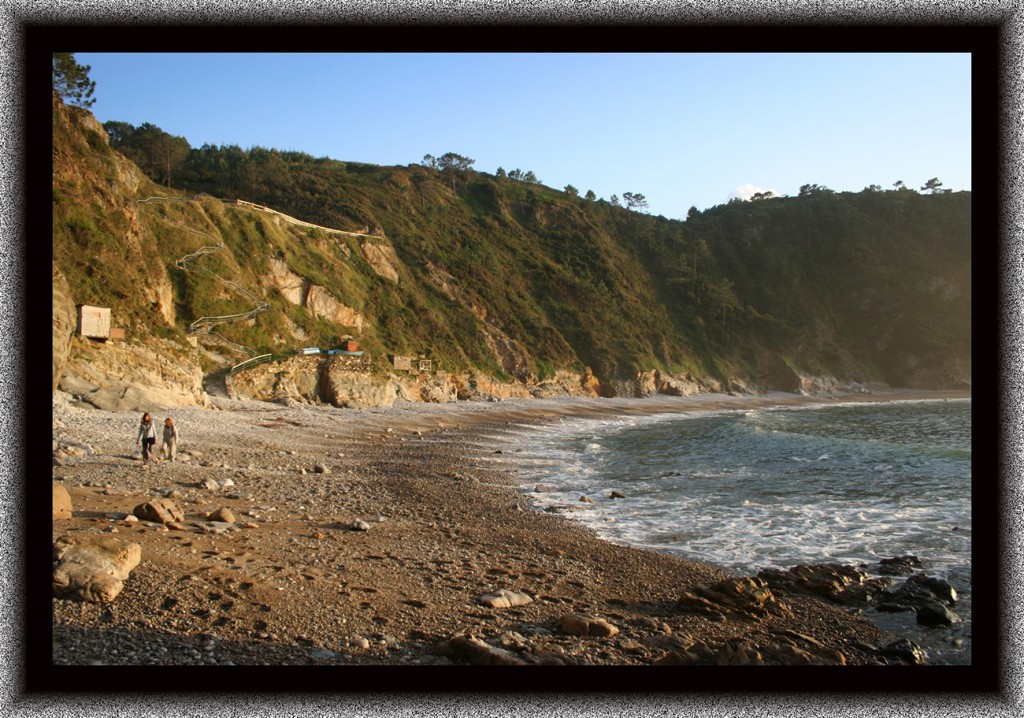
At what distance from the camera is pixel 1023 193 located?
206 centimetres

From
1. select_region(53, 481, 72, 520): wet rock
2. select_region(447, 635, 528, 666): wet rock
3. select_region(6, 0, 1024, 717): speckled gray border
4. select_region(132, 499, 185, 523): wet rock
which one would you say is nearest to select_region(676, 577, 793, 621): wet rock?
select_region(447, 635, 528, 666): wet rock

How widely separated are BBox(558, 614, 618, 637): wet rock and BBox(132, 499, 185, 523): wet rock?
482 cm

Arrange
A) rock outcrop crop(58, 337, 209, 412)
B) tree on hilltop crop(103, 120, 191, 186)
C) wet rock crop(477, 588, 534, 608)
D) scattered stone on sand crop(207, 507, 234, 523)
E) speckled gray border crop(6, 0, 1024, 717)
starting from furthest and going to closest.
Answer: tree on hilltop crop(103, 120, 191, 186)
rock outcrop crop(58, 337, 209, 412)
scattered stone on sand crop(207, 507, 234, 523)
wet rock crop(477, 588, 534, 608)
speckled gray border crop(6, 0, 1024, 717)

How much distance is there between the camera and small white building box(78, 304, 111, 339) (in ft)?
60.0

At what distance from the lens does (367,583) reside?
5719mm

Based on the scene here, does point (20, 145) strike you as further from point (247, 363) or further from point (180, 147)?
point (180, 147)

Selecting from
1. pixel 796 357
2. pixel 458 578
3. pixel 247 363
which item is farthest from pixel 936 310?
pixel 458 578

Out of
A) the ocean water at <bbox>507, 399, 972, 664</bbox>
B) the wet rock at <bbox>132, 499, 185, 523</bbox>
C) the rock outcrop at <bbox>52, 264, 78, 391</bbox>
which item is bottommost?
the ocean water at <bbox>507, 399, 972, 664</bbox>

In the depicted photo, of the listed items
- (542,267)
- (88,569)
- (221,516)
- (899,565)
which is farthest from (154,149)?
(899,565)

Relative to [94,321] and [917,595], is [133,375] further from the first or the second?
[917,595]

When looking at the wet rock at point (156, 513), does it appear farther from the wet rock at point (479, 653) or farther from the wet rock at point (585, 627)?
the wet rock at point (585, 627)

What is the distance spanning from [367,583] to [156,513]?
305 centimetres

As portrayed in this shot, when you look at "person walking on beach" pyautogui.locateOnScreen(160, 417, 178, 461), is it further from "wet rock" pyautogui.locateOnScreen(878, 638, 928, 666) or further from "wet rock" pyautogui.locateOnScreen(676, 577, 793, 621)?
"wet rock" pyautogui.locateOnScreen(878, 638, 928, 666)

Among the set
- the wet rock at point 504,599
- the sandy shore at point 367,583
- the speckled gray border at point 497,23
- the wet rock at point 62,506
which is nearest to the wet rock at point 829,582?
the sandy shore at point 367,583
